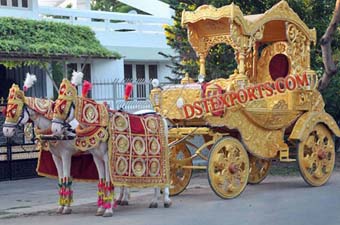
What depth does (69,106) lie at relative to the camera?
34.3ft

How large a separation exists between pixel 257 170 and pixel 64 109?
5374 millimetres

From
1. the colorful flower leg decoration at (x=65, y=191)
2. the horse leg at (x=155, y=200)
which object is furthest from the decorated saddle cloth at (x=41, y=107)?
the horse leg at (x=155, y=200)

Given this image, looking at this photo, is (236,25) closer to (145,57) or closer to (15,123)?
(15,123)

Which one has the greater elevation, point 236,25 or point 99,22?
point 99,22

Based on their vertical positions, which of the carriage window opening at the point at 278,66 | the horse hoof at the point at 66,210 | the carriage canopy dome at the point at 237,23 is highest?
the carriage canopy dome at the point at 237,23

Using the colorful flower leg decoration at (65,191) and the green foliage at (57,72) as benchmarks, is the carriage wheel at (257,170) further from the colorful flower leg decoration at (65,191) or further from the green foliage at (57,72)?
the green foliage at (57,72)

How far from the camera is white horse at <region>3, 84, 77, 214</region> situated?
1054cm

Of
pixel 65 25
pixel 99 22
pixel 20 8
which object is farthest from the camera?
pixel 99 22

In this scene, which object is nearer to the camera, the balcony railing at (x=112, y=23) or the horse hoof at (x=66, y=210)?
the horse hoof at (x=66, y=210)

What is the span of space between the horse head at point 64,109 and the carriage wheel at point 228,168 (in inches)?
109

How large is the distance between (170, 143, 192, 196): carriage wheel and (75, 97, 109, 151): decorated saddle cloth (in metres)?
2.53

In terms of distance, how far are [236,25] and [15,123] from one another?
175 inches

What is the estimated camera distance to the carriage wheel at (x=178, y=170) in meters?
13.0

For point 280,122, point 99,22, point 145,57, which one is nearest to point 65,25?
point 99,22
